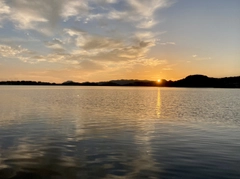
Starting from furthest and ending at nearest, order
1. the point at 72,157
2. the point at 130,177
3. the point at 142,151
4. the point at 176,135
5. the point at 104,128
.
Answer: the point at 104,128 → the point at 176,135 → the point at 142,151 → the point at 72,157 → the point at 130,177

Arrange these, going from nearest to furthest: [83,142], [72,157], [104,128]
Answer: [72,157] < [83,142] < [104,128]

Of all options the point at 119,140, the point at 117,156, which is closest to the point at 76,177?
the point at 117,156

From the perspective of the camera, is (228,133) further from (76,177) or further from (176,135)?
(76,177)

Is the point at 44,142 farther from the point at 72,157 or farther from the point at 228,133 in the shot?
the point at 228,133

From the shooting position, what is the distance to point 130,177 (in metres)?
14.0

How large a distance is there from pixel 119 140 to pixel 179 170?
939cm

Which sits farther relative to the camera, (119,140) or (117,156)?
(119,140)

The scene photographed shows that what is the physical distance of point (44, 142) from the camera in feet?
74.1

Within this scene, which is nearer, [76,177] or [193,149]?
[76,177]

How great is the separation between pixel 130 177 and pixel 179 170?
3440mm

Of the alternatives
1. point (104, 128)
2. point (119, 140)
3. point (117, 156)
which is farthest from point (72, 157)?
point (104, 128)

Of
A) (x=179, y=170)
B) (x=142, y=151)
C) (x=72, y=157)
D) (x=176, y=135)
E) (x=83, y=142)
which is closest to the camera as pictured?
(x=179, y=170)

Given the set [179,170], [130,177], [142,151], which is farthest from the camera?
[142,151]

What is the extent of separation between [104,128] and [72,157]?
13029mm
